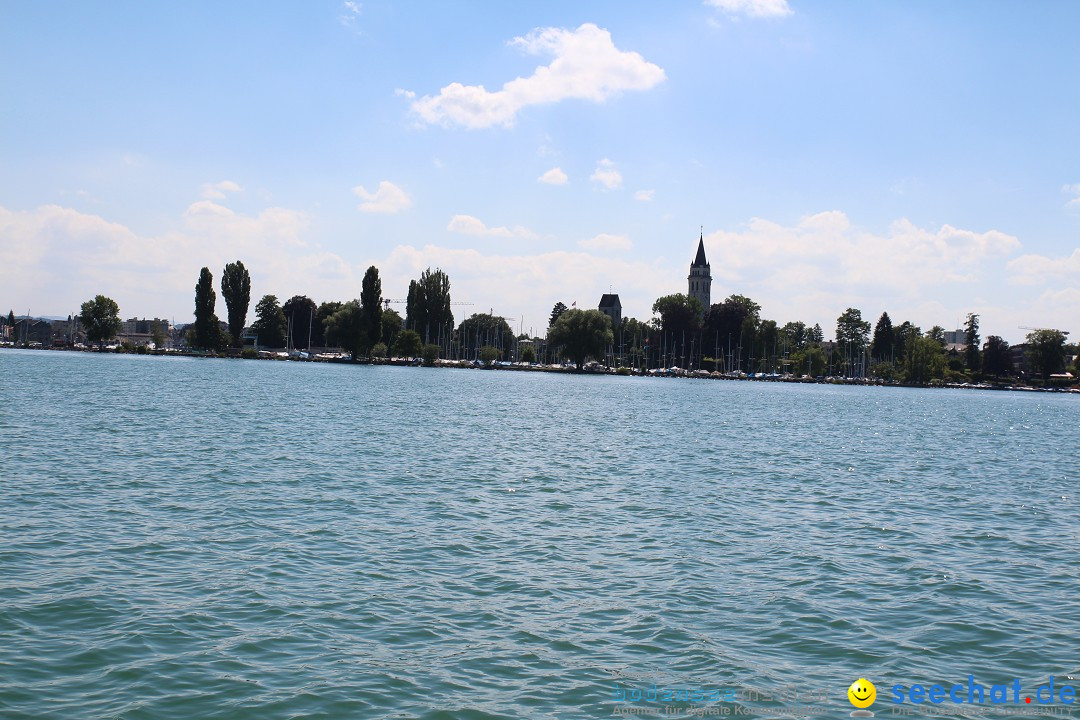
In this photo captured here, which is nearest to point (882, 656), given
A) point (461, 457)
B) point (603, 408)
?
point (461, 457)

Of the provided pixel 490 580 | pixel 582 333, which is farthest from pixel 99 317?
pixel 490 580

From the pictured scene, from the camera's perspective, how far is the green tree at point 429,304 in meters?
170

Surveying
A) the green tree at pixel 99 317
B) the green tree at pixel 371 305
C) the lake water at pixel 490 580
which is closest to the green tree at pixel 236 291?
the green tree at pixel 371 305

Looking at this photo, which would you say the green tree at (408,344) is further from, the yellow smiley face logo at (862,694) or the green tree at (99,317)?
the yellow smiley face logo at (862,694)

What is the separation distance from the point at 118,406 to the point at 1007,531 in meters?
45.1

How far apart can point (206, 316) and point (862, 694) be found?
533ft

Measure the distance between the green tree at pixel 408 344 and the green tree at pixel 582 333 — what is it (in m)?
26.7

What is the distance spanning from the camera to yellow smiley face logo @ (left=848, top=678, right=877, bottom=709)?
399 inches

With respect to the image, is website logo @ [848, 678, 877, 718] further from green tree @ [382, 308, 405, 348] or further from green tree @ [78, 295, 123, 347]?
green tree @ [78, 295, 123, 347]

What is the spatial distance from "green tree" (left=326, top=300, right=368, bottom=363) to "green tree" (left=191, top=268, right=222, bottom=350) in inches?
810

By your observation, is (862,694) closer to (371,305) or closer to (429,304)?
(371,305)

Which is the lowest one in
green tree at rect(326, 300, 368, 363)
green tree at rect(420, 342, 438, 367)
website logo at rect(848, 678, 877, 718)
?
website logo at rect(848, 678, 877, 718)

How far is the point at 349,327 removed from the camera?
526 ft

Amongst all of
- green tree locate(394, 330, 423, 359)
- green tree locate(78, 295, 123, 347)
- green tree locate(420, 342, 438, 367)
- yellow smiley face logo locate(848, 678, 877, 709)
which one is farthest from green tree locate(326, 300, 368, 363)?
yellow smiley face logo locate(848, 678, 877, 709)
